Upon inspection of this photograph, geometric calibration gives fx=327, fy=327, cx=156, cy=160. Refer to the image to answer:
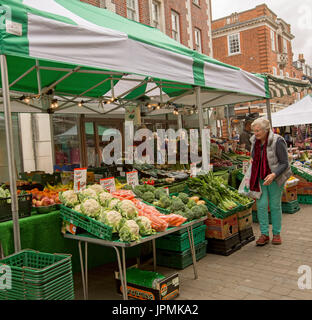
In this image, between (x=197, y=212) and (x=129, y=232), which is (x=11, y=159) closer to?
(x=129, y=232)

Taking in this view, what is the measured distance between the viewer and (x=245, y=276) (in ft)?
12.9

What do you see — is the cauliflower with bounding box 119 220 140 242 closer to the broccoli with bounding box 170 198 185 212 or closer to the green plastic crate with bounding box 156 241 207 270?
the broccoli with bounding box 170 198 185 212

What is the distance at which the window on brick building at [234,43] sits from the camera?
95.3 feet

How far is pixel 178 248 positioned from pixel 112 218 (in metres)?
1.49

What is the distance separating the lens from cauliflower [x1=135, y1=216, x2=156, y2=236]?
3242 mm

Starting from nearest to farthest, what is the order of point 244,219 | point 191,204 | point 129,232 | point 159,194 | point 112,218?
point 129,232, point 112,218, point 191,204, point 159,194, point 244,219

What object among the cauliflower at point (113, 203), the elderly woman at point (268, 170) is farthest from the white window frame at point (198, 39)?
the cauliflower at point (113, 203)

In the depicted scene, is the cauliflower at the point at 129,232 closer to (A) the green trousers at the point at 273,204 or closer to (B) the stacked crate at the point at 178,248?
(B) the stacked crate at the point at 178,248

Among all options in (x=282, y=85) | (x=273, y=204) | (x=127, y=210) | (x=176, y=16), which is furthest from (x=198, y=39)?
(x=127, y=210)

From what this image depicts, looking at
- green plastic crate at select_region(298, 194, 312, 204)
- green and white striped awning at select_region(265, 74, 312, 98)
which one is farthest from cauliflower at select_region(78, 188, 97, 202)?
green plastic crate at select_region(298, 194, 312, 204)

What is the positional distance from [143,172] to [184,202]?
1662 millimetres

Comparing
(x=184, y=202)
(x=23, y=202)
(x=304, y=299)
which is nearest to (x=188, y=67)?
(x=184, y=202)

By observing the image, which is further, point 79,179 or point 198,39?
point 198,39

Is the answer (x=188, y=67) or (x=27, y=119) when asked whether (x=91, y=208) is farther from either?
(x=27, y=119)
